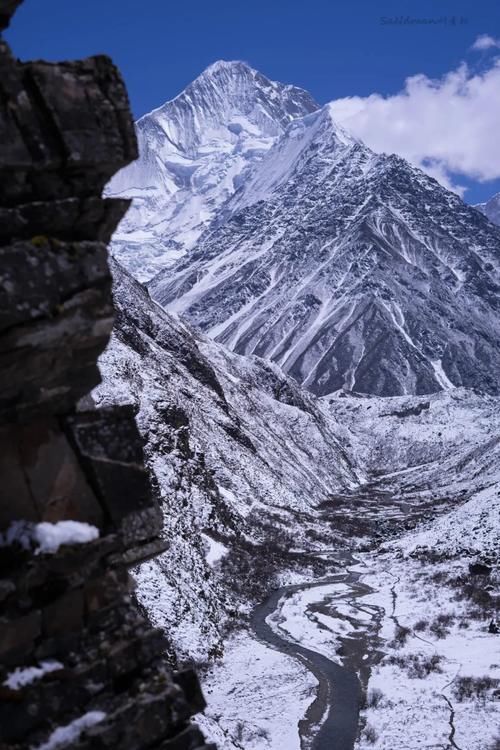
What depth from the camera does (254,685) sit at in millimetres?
29234

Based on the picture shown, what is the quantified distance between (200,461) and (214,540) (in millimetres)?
6396

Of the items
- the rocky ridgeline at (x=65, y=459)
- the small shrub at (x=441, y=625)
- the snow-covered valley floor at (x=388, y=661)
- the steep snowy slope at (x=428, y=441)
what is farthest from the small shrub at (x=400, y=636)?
the steep snowy slope at (x=428, y=441)

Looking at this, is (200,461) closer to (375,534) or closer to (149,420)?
(149,420)

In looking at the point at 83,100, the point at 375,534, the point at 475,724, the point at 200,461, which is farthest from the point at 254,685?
the point at 375,534

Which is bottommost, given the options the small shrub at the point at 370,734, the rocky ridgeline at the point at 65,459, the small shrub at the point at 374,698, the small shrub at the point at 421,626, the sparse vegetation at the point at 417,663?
the small shrub at the point at 370,734

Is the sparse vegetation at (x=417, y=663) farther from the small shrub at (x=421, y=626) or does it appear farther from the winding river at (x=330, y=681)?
the small shrub at (x=421, y=626)

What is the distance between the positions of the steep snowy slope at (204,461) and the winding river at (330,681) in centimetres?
250

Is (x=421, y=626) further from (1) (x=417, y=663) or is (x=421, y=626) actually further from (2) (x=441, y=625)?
(1) (x=417, y=663)

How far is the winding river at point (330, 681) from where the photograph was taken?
24.6 meters

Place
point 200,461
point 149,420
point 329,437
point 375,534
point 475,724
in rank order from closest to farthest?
point 475,724 → point 149,420 → point 200,461 → point 375,534 → point 329,437

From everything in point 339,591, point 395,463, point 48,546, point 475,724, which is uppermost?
point 395,463

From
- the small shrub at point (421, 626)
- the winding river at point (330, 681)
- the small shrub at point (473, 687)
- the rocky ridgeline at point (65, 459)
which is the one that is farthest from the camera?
the small shrub at point (421, 626)

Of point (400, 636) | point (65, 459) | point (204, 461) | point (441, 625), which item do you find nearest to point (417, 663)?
point (400, 636)

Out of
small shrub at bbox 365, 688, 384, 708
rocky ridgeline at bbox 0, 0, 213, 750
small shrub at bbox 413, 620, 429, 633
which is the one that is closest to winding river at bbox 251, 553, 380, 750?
small shrub at bbox 365, 688, 384, 708
